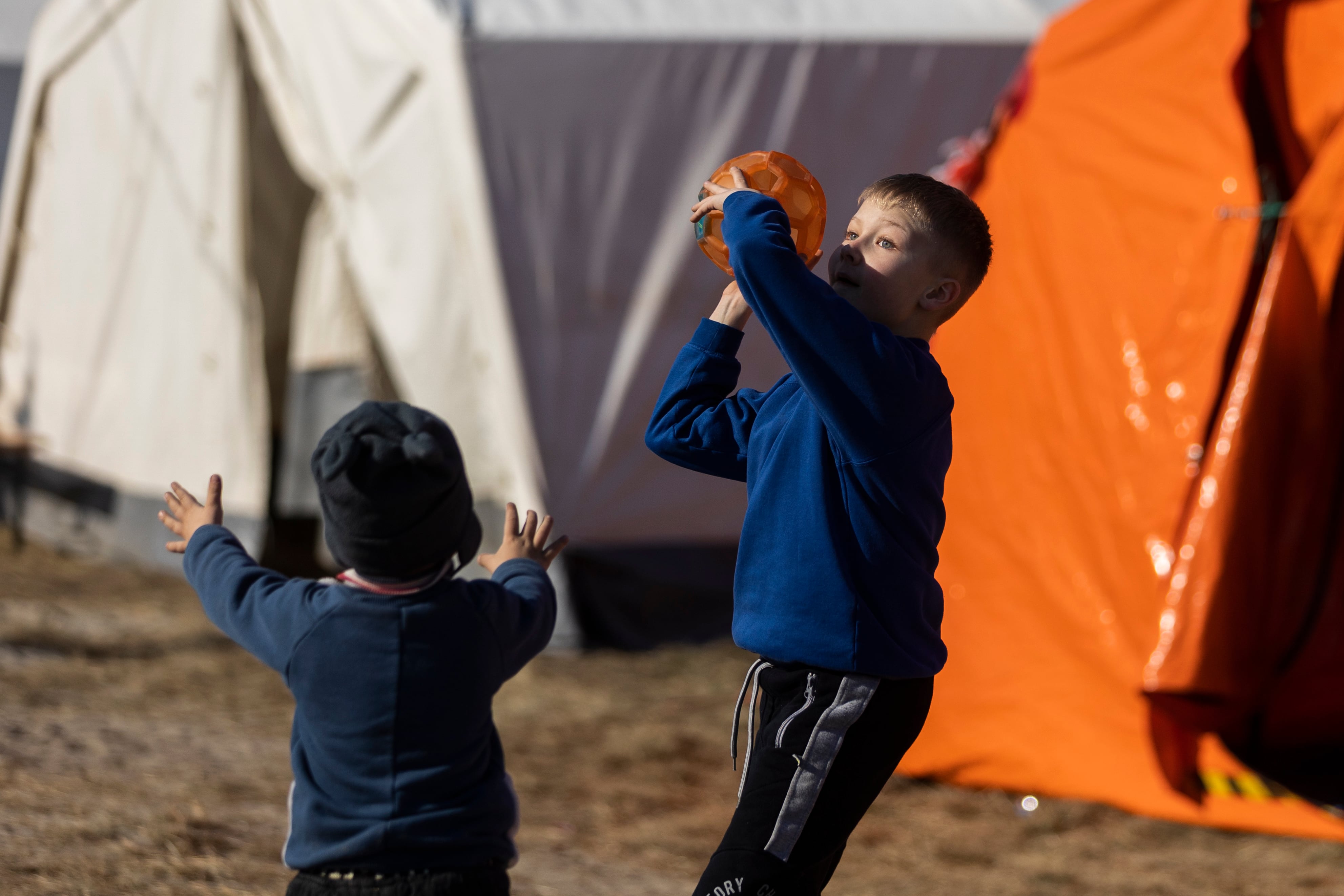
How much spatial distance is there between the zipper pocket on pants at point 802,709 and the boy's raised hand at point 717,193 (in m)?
0.62

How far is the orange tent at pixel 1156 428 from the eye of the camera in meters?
3.50

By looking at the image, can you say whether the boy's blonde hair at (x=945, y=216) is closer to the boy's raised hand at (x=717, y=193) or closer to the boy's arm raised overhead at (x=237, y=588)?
the boy's raised hand at (x=717, y=193)

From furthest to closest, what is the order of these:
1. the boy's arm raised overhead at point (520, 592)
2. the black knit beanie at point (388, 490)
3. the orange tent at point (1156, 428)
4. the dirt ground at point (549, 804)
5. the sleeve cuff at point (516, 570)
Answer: the orange tent at point (1156, 428)
the dirt ground at point (549, 804)
the sleeve cuff at point (516, 570)
the boy's arm raised overhead at point (520, 592)
the black knit beanie at point (388, 490)

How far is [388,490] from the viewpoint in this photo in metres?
1.61

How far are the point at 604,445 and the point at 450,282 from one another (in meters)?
0.88

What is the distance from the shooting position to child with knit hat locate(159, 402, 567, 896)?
5.31 ft

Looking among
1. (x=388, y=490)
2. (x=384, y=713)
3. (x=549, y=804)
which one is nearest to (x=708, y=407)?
(x=388, y=490)

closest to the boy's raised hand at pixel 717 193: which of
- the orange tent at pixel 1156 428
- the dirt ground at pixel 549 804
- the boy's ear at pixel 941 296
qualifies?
the boy's ear at pixel 941 296

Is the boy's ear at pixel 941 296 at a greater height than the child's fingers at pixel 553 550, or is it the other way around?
the boy's ear at pixel 941 296

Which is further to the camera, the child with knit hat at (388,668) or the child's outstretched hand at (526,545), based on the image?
the child's outstretched hand at (526,545)

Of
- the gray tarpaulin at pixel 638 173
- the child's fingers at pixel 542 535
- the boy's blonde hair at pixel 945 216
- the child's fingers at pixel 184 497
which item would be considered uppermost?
the gray tarpaulin at pixel 638 173

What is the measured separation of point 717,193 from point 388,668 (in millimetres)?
754

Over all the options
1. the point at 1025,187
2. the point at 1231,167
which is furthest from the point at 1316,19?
the point at 1025,187

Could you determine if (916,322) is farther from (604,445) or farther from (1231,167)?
(604,445)
